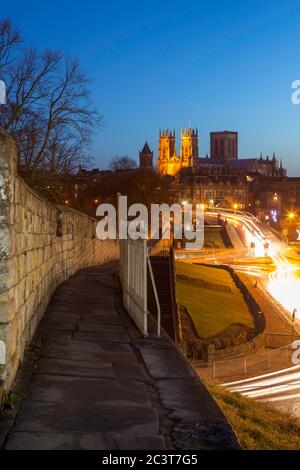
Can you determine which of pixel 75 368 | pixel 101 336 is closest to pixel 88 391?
pixel 75 368

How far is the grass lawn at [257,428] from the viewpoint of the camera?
24.8ft

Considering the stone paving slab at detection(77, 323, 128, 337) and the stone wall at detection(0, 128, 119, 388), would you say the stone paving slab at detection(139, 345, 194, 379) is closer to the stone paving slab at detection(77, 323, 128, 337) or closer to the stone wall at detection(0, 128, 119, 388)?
the stone paving slab at detection(77, 323, 128, 337)

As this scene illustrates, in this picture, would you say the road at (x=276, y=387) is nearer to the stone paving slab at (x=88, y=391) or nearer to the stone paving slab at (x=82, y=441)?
the stone paving slab at (x=88, y=391)

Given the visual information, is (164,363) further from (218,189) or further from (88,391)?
(218,189)

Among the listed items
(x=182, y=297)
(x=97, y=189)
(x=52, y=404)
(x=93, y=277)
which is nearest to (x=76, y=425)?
(x=52, y=404)

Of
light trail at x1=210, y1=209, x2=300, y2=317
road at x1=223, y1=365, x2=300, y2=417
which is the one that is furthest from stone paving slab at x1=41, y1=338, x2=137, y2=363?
light trail at x1=210, y1=209, x2=300, y2=317

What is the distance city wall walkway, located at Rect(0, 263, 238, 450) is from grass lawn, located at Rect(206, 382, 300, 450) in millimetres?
1002

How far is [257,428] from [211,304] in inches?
1511

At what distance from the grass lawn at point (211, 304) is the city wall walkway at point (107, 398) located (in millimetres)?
28980

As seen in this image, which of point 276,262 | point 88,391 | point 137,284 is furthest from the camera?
point 276,262

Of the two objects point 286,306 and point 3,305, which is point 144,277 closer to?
point 3,305

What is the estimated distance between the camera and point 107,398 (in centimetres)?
636

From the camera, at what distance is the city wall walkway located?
5.11m

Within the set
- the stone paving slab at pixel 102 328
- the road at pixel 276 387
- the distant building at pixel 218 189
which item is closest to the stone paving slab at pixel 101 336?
the stone paving slab at pixel 102 328
